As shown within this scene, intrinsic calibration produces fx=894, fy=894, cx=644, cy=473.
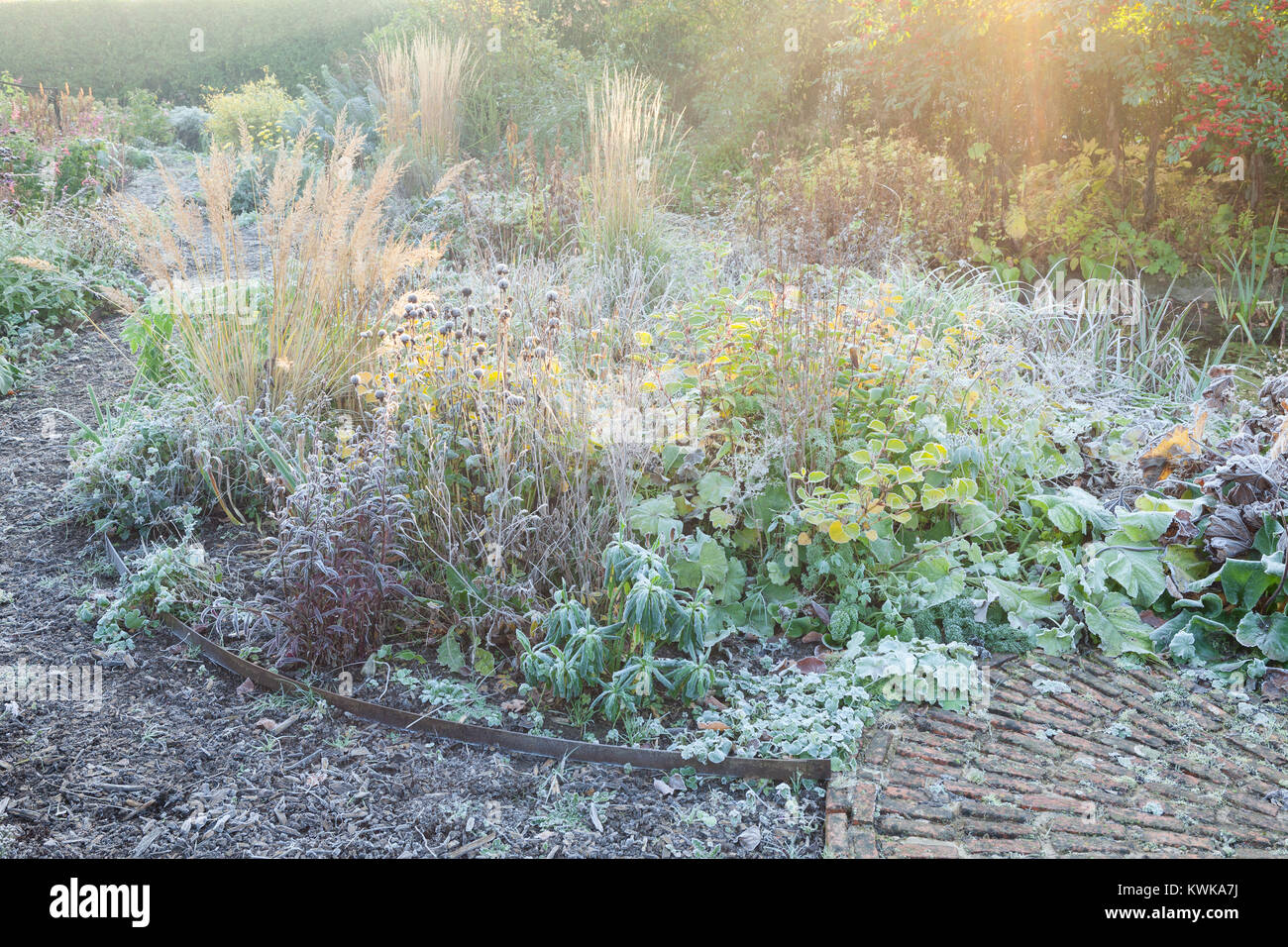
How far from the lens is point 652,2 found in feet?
35.5

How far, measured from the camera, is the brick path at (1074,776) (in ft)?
6.02

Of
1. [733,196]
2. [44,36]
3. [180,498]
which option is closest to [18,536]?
[180,498]

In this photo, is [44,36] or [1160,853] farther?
[44,36]

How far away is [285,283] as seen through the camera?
139 inches

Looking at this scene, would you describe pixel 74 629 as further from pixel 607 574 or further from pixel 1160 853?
pixel 1160 853

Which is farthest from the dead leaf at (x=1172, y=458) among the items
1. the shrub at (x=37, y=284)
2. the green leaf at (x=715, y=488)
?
the shrub at (x=37, y=284)

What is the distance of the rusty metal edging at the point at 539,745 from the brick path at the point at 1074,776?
14 cm

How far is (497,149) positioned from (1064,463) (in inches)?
265

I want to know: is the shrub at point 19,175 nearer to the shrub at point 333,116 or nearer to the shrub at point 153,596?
the shrub at point 333,116

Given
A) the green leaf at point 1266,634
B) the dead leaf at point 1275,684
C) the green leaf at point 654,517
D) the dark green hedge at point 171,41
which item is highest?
the dark green hedge at point 171,41

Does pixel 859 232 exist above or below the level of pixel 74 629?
above

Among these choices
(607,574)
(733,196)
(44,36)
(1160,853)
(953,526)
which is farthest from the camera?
(44,36)

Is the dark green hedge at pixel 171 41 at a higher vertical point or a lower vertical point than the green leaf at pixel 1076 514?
higher

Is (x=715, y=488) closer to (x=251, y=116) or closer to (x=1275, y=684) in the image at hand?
(x=1275, y=684)
